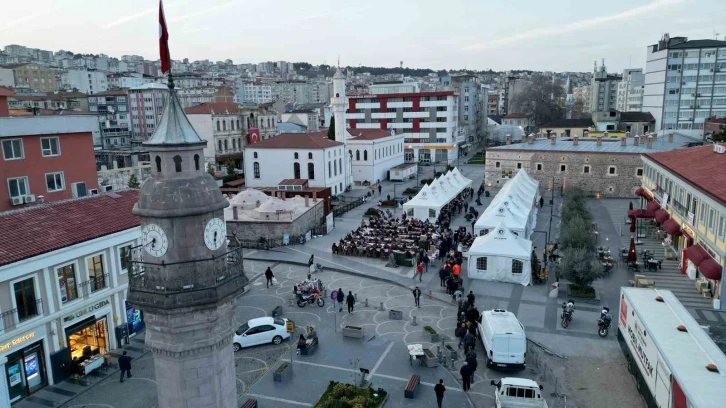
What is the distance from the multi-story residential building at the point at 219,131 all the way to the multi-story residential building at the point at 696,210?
48.9m

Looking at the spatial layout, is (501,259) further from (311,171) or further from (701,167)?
(311,171)

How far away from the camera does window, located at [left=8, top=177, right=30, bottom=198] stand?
2498cm

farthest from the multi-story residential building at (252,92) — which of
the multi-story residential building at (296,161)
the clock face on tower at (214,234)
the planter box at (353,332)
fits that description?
the clock face on tower at (214,234)

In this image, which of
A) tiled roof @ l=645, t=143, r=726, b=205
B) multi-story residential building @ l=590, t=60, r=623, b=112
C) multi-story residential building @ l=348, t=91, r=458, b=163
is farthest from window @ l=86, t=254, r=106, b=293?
multi-story residential building @ l=590, t=60, r=623, b=112

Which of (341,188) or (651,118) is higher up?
(651,118)

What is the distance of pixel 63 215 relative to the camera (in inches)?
734

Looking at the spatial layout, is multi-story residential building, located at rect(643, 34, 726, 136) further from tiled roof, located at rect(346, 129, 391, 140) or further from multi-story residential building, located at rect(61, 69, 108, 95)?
multi-story residential building, located at rect(61, 69, 108, 95)

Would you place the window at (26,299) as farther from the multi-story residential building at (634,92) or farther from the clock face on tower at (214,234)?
the multi-story residential building at (634,92)

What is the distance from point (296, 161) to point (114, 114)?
48.4 meters

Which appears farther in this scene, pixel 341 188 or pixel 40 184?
pixel 341 188

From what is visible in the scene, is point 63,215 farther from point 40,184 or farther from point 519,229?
point 519,229

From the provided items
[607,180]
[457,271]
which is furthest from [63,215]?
[607,180]

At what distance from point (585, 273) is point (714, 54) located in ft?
197

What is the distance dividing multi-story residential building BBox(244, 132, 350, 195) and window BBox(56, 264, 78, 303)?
33.1m
